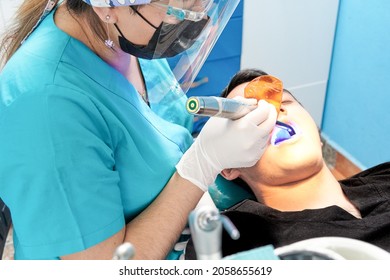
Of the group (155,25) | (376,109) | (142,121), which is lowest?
(376,109)

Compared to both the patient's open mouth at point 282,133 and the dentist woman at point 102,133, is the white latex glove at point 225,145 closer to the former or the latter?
the dentist woman at point 102,133

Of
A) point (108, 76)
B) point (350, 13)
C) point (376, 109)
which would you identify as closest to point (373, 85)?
point (376, 109)

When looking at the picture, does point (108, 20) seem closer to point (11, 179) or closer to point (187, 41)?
point (187, 41)

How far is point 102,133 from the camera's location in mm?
985

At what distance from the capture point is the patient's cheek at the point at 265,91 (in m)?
1.38

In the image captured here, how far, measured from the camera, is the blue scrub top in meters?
0.88

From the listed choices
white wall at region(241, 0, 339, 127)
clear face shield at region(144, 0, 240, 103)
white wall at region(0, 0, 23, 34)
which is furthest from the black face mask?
white wall at region(241, 0, 339, 127)

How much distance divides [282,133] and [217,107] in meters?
0.48

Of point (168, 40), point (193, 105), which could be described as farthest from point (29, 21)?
point (193, 105)

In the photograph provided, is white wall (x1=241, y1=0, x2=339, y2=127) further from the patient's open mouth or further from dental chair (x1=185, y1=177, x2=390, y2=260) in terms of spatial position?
dental chair (x1=185, y1=177, x2=390, y2=260)

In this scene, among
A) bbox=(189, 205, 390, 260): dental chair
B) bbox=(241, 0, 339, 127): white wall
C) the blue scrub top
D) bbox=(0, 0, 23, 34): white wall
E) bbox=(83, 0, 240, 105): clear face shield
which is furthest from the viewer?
bbox=(241, 0, 339, 127): white wall

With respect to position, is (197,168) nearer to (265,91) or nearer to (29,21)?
(265,91)

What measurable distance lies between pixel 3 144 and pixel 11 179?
0.25 feet
